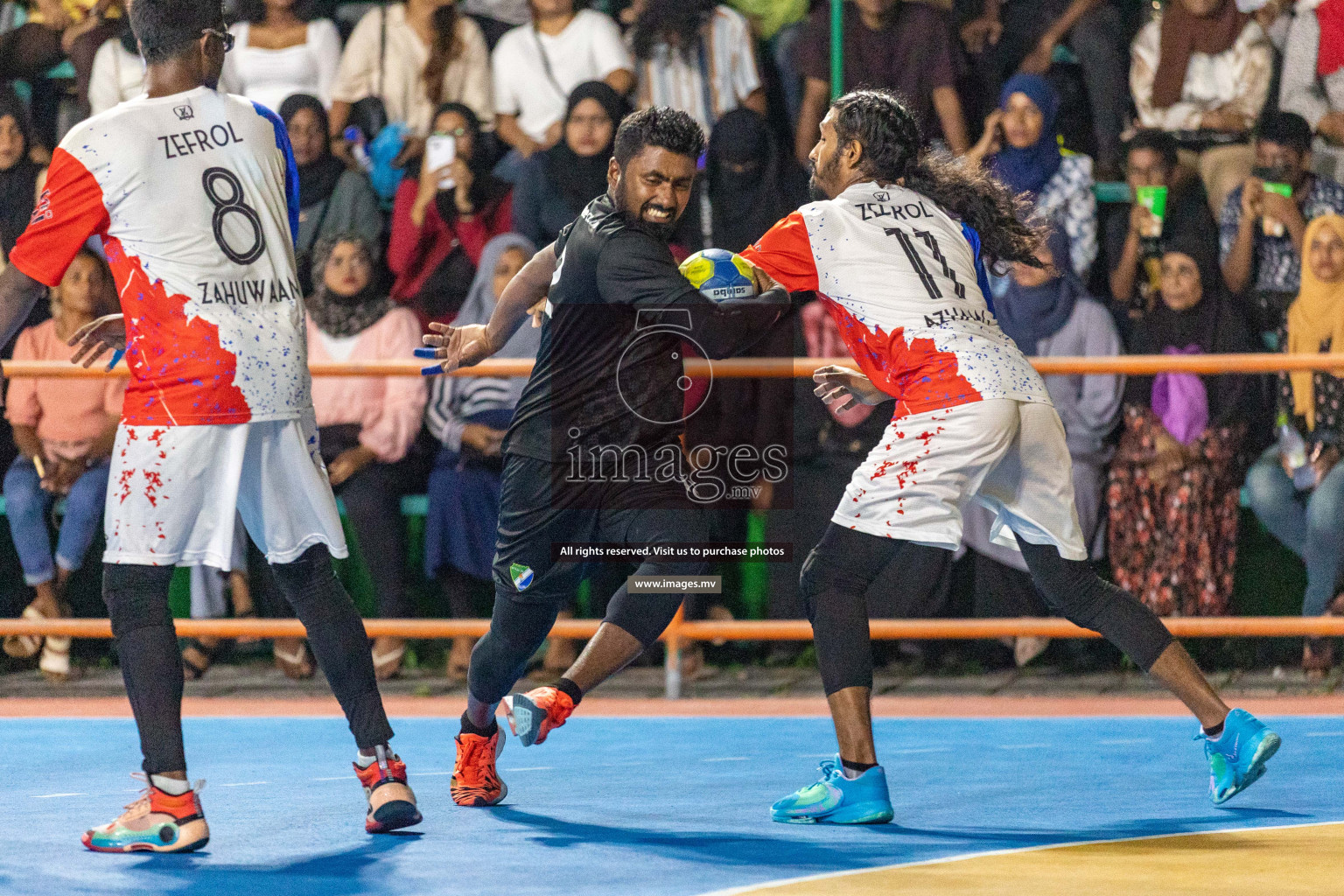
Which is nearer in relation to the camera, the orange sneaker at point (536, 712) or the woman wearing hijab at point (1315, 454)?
the orange sneaker at point (536, 712)

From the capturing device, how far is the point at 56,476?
675cm

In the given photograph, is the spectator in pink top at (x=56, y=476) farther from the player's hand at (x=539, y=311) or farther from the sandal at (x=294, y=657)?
the player's hand at (x=539, y=311)

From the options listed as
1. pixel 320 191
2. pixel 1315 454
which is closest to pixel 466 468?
pixel 320 191

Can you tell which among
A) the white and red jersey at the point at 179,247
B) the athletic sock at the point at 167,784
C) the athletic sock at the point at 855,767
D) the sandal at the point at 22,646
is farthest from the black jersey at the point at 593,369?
the sandal at the point at 22,646

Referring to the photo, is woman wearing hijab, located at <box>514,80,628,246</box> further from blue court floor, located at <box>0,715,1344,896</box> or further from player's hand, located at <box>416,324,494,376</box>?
player's hand, located at <box>416,324,494,376</box>

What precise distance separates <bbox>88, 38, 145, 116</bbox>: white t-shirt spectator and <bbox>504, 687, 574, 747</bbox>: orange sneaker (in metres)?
4.64

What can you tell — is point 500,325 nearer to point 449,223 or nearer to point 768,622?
point 768,622

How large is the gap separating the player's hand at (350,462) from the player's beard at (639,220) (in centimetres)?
297

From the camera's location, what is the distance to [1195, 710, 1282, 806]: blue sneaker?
152 inches

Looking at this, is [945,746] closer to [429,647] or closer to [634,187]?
[634,187]

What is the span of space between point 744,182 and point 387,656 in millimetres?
2482

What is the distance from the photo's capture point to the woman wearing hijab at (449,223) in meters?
7.11

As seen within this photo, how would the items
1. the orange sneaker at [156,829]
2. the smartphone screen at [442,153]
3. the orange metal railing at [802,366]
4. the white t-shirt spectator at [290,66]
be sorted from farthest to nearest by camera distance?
the white t-shirt spectator at [290,66], the smartphone screen at [442,153], the orange metal railing at [802,366], the orange sneaker at [156,829]

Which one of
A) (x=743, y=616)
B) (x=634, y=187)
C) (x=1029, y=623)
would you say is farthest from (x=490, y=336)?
(x=743, y=616)
